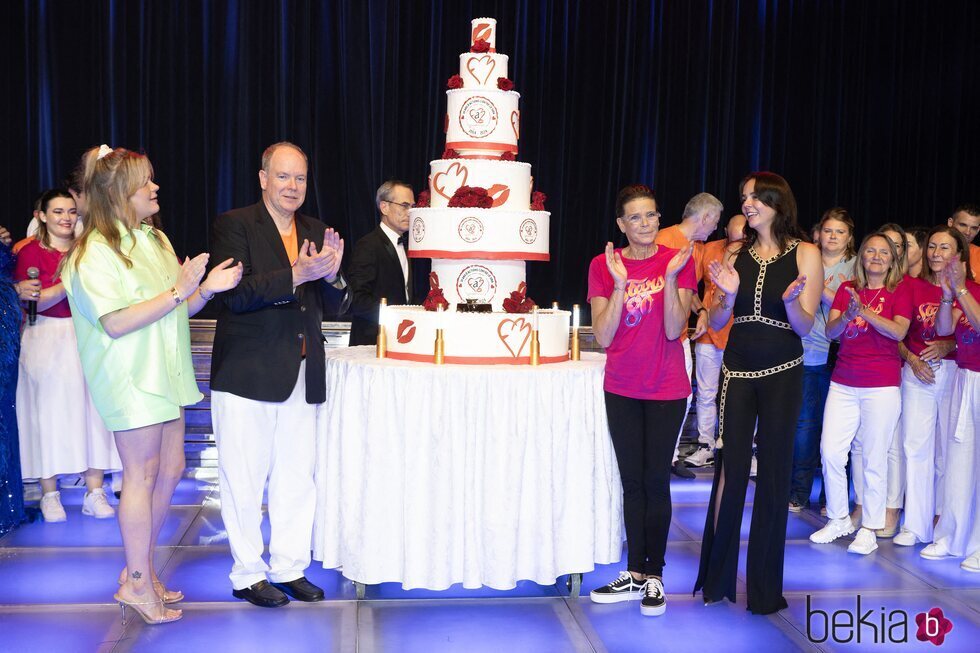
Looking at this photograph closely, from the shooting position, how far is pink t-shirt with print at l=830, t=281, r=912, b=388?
527 centimetres

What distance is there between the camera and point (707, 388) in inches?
294

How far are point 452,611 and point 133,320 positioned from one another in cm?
189

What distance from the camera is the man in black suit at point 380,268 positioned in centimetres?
541

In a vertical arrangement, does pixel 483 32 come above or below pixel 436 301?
above

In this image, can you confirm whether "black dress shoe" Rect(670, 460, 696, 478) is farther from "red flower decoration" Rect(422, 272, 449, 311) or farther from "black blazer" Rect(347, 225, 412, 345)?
"red flower decoration" Rect(422, 272, 449, 311)

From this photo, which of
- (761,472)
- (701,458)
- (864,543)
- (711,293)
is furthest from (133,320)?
(701,458)

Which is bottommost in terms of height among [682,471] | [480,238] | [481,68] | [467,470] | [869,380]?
[682,471]

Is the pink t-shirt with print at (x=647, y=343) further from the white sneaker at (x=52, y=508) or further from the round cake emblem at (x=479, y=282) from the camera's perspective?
the white sneaker at (x=52, y=508)

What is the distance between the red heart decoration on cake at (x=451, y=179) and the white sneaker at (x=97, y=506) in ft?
9.51

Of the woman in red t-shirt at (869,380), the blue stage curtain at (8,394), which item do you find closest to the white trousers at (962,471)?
the woman in red t-shirt at (869,380)

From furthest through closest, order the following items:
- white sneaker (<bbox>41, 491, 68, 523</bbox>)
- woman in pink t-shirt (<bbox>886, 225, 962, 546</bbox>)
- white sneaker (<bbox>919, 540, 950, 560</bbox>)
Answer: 1. white sneaker (<bbox>41, 491, 68, 523</bbox>)
2. woman in pink t-shirt (<bbox>886, 225, 962, 546</bbox>)
3. white sneaker (<bbox>919, 540, 950, 560</bbox>)

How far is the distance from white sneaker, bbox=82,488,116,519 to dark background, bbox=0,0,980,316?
4223 millimetres

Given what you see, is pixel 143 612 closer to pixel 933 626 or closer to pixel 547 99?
pixel 933 626

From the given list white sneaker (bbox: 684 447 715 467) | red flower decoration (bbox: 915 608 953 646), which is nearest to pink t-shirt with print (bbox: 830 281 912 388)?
red flower decoration (bbox: 915 608 953 646)
